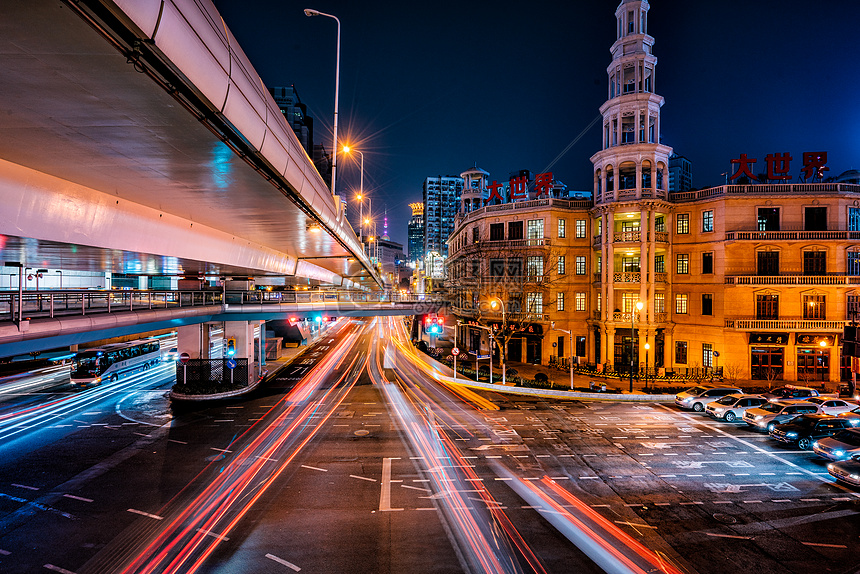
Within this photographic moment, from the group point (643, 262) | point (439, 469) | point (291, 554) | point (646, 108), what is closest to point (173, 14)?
point (291, 554)

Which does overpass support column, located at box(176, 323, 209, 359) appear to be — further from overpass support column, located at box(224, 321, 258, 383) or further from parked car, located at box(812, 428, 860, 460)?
parked car, located at box(812, 428, 860, 460)

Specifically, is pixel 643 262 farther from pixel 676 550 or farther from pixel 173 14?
pixel 173 14

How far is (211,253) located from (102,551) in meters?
12.6

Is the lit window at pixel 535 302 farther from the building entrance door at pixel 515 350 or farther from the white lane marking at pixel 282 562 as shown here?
the white lane marking at pixel 282 562

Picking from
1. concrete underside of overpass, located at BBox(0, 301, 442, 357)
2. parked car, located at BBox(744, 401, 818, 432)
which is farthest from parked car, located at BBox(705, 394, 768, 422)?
concrete underside of overpass, located at BBox(0, 301, 442, 357)

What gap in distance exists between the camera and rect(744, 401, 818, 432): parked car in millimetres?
20953

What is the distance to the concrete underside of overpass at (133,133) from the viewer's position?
4.48 meters

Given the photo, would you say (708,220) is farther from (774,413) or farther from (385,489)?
(385,489)

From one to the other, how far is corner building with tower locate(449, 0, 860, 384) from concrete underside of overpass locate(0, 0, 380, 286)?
28.4m

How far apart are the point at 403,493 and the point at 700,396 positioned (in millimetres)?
21777

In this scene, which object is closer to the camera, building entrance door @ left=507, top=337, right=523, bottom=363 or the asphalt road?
the asphalt road

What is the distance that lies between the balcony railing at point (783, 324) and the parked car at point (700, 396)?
1079cm

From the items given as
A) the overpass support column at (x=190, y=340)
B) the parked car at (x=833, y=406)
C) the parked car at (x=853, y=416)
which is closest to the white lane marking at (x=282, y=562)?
the overpass support column at (x=190, y=340)

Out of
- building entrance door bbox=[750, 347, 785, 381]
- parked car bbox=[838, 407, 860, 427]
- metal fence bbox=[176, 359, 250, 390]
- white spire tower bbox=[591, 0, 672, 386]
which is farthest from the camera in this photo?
white spire tower bbox=[591, 0, 672, 386]
